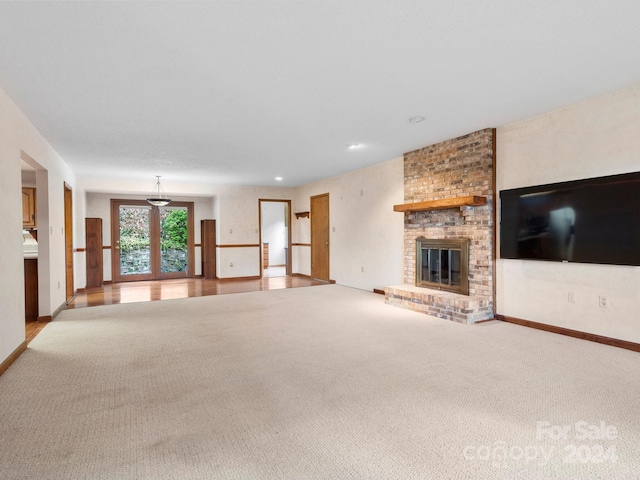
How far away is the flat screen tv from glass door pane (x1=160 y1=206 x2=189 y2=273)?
803 cm

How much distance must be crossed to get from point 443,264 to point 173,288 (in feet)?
18.6

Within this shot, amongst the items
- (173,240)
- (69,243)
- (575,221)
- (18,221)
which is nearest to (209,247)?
(173,240)

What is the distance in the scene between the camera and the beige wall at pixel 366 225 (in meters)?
6.42

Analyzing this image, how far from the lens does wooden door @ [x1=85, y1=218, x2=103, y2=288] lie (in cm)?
811

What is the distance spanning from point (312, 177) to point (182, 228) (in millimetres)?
4050

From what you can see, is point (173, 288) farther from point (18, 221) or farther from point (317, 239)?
point (18, 221)

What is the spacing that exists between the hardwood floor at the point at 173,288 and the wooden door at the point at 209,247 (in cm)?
30

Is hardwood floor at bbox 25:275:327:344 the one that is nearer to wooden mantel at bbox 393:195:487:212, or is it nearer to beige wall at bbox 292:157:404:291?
beige wall at bbox 292:157:404:291

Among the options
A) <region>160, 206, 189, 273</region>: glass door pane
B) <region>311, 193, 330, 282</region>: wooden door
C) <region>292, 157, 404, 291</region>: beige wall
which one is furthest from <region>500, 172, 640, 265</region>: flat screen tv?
<region>160, 206, 189, 273</region>: glass door pane

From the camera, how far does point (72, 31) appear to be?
2.32 meters

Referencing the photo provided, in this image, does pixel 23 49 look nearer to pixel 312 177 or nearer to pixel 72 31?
pixel 72 31

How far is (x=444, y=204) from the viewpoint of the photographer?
16.1 ft

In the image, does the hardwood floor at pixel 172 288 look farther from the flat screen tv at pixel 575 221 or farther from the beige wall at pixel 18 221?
the flat screen tv at pixel 575 221

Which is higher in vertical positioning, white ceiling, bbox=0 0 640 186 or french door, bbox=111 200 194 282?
white ceiling, bbox=0 0 640 186
